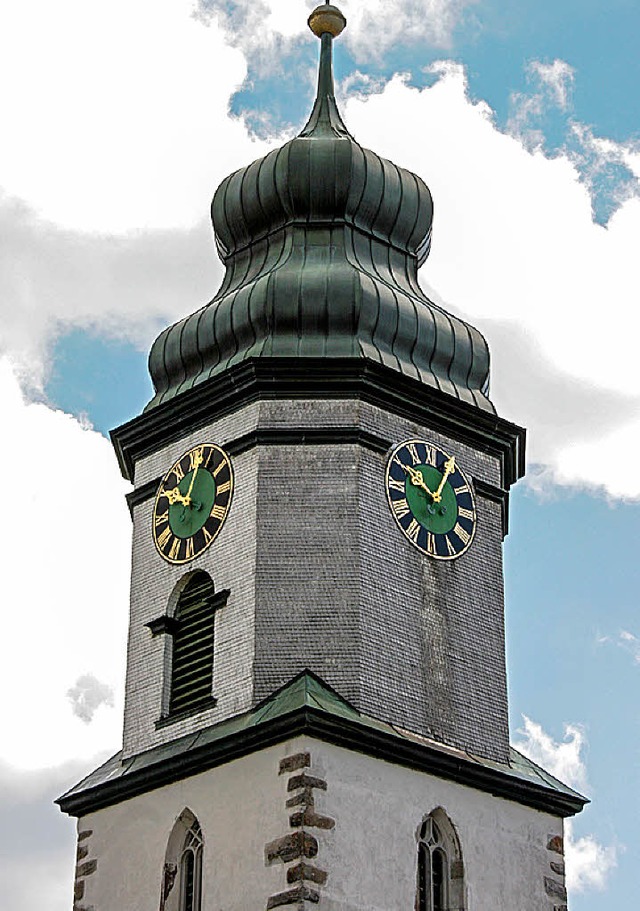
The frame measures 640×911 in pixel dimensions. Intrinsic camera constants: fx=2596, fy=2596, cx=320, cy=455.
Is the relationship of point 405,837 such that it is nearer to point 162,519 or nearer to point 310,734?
point 310,734

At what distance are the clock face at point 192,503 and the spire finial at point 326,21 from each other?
7484mm

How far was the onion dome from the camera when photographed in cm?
3419

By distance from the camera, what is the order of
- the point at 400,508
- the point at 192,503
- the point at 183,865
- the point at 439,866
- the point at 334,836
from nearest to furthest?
the point at 334,836
the point at 439,866
the point at 183,865
the point at 400,508
the point at 192,503

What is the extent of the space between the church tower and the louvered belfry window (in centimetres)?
4

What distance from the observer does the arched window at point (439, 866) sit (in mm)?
30797

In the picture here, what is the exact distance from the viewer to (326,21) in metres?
38.1

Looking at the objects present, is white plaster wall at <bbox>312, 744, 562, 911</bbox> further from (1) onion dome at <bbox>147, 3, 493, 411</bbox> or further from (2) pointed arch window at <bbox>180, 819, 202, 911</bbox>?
(1) onion dome at <bbox>147, 3, 493, 411</bbox>

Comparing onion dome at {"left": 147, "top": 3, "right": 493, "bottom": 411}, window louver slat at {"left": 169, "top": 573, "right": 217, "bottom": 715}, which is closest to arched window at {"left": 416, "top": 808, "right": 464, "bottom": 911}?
window louver slat at {"left": 169, "top": 573, "right": 217, "bottom": 715}

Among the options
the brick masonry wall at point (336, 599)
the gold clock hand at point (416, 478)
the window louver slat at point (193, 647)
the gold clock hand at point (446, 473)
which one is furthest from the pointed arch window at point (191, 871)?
the gold clock hand at point (446, 473)

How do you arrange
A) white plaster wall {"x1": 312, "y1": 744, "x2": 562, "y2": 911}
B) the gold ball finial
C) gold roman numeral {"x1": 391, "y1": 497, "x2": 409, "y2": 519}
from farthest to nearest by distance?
the gold ball finial → gold roman numeral {"x1": 391, "y1": 497, "x2": 409, "y2": 519} → white plaster wall {"x1": 312, "y1": 744, "x2": 562, "y2": 911}

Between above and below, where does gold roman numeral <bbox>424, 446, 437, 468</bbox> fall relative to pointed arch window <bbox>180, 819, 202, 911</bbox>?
above

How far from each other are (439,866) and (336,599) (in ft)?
11.4

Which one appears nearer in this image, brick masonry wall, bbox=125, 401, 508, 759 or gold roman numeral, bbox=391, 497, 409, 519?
brick masonry wall, bbox=125, 401, 508, 759

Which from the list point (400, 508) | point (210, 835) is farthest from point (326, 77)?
point (210, 835)
